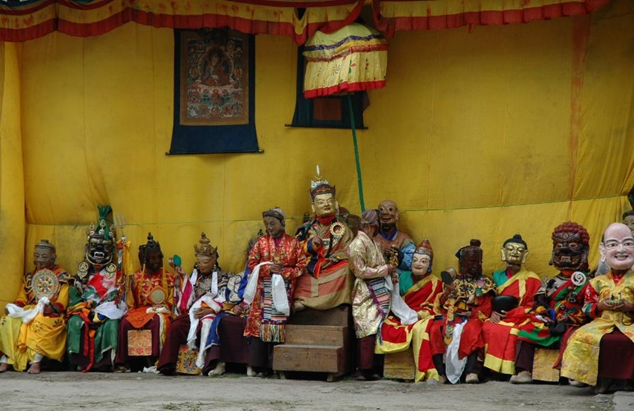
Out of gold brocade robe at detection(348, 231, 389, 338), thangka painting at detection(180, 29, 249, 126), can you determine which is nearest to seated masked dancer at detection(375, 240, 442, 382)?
gold brocade robe at detection(348, 231, 389, 338)

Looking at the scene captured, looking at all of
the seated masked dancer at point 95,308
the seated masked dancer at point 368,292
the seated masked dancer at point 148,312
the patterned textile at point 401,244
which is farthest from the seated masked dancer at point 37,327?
the patterned textile at point 401,244

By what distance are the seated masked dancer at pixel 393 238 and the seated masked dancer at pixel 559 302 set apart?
5.14 feet

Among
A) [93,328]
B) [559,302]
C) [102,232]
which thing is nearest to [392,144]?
[559,302]

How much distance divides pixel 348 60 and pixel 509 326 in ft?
9.18

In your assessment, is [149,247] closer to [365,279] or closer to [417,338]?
[365,279]

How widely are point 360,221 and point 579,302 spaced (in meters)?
2.51

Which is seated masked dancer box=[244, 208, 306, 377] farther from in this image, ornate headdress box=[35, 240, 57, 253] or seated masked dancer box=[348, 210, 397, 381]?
ornate headdress box=[35, 240, 57, 253]

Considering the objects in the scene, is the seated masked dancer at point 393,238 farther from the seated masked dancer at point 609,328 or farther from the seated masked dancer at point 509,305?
the seated masked dancer at point 609,328

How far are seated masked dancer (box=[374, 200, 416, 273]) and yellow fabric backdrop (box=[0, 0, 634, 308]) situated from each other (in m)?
0.40

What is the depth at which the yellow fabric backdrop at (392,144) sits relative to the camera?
501 inches

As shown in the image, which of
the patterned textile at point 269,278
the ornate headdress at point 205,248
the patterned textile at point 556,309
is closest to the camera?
the patterned textile at point 556,309

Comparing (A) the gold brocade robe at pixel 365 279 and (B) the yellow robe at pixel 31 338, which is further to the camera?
(B) the yellow robe at pixel 31 338

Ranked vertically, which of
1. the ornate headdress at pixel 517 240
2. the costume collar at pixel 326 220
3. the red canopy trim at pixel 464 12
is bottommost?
the ornate headdress at pixel 517 240

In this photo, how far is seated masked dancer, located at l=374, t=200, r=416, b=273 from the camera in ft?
42.2
